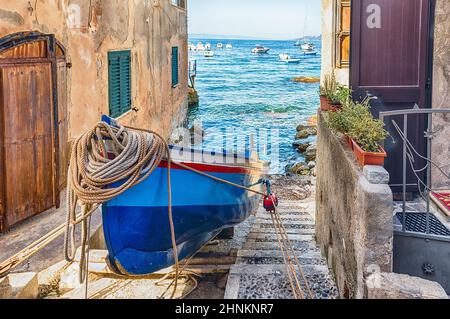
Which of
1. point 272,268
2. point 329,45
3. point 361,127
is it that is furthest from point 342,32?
point 272,268

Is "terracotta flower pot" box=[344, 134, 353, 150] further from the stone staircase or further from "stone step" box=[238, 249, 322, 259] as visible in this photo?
"stone step" box=[238, 249, 322, 259]

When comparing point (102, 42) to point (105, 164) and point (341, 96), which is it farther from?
point (105, 164)

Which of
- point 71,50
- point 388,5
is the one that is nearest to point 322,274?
point 388,5

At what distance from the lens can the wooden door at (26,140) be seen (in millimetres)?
6086

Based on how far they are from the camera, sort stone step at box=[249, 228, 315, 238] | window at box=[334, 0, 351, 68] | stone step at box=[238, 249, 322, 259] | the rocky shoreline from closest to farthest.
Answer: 1. stone step at box=[238, 249, 322, 259]
2. window at box=[334, 0, 351, 68]
3. stone step at box=[249, 228, 315, 238]
4. the rocky shoreline

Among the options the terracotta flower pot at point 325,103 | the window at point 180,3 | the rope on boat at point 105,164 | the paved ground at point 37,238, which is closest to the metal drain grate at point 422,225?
the rope on boat at point 105,164

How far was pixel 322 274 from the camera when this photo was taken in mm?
5418

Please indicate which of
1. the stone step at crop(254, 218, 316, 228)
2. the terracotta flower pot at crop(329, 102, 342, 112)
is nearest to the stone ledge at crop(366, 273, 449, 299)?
the terracotta flower pot at crop(329, 102, 342, 112)

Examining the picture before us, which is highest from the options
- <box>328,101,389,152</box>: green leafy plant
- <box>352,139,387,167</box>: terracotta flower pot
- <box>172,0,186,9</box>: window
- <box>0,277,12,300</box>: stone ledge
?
<box>172,0,186,9</box>: window

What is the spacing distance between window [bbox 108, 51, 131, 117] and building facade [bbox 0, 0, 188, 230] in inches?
0.7

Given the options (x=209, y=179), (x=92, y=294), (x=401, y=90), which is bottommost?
(x=92, y=294)

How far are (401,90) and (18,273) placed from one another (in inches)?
202

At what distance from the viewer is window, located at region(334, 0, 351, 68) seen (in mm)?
7004
